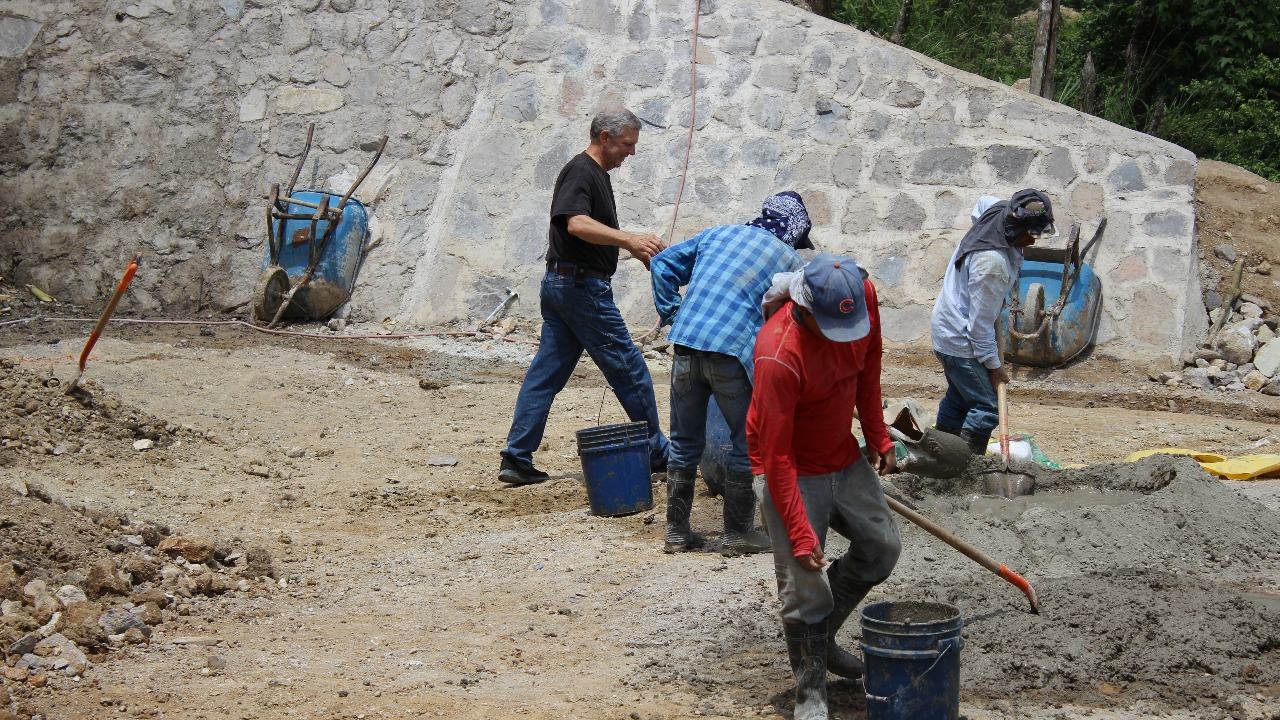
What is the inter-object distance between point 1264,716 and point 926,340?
19.9 feet

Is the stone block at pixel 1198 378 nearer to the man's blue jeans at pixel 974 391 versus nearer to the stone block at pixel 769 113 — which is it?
the man's blue jeans at pixel 974 391

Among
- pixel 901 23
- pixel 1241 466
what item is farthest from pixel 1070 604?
pixel 901 23

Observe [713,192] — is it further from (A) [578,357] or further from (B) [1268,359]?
(B) [1268,359]

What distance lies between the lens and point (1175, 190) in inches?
360

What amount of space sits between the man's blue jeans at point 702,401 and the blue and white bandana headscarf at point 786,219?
0.57 m

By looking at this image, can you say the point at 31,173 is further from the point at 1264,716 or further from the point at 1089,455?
the point at 1264,716

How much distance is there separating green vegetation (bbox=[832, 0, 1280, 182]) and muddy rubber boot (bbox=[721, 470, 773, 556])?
8.70 meters

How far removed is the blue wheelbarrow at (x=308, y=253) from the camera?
971cm

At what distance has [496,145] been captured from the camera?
10.3 meters

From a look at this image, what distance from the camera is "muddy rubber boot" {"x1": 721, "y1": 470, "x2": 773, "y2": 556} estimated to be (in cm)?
507

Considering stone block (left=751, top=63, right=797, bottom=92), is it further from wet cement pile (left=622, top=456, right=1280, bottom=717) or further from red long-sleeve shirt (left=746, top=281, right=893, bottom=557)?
red long-sleeve shirt (left=746, top=281, right=893, bottom=557)

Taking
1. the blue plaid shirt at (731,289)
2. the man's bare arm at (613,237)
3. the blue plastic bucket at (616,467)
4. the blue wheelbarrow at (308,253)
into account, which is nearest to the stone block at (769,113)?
the blue wheelbarrow at (308,253)

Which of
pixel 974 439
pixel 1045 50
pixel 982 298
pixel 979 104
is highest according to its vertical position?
pixel 1045 50

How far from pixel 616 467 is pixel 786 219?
1.48m
